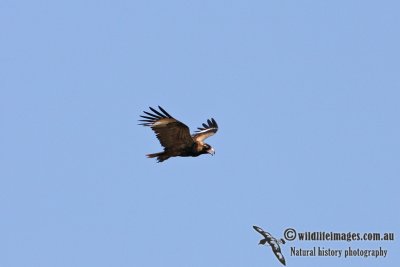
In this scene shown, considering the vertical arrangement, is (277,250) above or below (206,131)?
below

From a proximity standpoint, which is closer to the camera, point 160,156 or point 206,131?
point 160,156

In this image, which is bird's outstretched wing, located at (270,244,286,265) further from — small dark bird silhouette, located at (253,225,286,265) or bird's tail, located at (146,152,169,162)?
bird's tail, located at (146,152,169,162)

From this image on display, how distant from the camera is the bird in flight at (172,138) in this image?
31.7 metres

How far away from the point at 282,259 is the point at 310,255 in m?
0.97

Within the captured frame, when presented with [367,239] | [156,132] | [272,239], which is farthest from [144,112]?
[367,239]

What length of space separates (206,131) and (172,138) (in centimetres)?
493

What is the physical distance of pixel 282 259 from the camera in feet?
106

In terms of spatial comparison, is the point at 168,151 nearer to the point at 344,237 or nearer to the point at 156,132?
the point at 156,132

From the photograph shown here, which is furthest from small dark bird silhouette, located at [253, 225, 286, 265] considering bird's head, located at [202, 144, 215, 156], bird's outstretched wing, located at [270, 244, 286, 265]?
bird's head, located at [202, 144, 215, 156]

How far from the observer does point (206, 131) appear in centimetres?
3728

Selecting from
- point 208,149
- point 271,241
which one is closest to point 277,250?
point 271,241

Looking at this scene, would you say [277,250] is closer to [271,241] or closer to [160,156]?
[271,241]

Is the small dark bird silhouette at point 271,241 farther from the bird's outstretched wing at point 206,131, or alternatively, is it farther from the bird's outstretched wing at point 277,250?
the bird's outstretched wing at point 206,131

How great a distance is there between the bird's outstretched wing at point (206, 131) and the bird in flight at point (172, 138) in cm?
173
